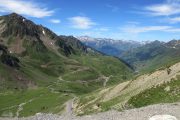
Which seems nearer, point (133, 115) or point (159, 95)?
point (133, 115)

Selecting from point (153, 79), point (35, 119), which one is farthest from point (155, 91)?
point (35, 119)

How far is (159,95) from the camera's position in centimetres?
7025

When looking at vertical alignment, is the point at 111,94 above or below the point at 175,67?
below

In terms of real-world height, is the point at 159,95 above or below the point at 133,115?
below

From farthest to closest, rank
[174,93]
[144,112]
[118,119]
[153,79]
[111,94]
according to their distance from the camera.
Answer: [111,94], [153,79], [174,93], [144,112], [118,119]

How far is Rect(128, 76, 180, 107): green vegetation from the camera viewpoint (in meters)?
66.4

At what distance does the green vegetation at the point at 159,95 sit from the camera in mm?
66375

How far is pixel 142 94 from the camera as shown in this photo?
74125mm

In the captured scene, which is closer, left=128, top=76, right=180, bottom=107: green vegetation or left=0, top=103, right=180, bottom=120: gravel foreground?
left=0, top=103, right=180, bottom=120: gravel foreground

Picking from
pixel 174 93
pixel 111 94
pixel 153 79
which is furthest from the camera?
pixel 111 94

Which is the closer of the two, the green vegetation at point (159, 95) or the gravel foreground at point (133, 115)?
the gravel foreground at point (133, 115)

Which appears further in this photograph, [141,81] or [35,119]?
[141,81]

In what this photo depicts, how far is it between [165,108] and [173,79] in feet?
115

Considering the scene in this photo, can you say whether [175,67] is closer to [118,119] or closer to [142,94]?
[142,94]
